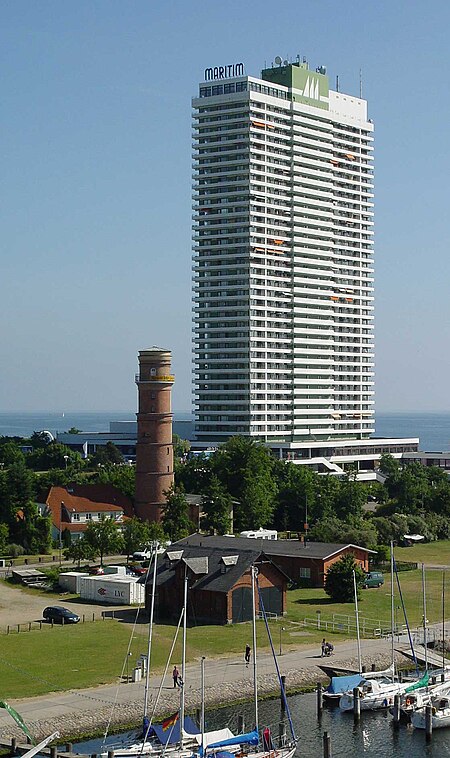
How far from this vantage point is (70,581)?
8688 centimetres

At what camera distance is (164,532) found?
10875 cm

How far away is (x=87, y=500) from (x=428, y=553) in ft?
118

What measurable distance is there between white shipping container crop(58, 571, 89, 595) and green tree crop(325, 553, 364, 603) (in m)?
18.6

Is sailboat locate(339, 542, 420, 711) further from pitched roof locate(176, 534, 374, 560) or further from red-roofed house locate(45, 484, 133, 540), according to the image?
red-roofed house locate(45, 484, 133, 540)

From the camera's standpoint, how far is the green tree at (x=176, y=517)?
110 m

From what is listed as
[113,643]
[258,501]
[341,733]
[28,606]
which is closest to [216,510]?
[258,501]

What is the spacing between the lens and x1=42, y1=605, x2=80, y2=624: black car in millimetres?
73019

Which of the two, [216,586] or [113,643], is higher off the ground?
[216,586]

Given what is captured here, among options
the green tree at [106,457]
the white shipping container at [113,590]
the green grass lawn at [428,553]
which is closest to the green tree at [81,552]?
the white shipping container at [113,590]

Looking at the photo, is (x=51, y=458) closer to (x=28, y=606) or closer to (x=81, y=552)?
(x=81, y=552)

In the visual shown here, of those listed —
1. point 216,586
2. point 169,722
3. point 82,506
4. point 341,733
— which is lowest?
point 341,733

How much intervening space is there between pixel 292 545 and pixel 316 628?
20.6 meters

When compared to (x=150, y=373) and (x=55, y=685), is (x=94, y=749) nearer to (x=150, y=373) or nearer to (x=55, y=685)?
(x=55, y=685)

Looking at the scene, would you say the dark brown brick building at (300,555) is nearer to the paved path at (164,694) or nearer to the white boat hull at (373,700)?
the paved path at (164,694)
